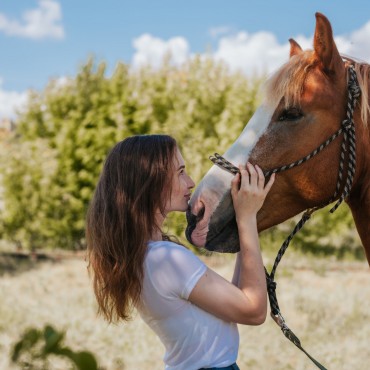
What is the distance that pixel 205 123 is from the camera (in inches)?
390

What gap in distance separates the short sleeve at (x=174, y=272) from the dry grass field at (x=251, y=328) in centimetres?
166

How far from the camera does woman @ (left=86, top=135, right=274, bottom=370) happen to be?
1541 millimetres

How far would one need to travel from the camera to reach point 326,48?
1.86 meters

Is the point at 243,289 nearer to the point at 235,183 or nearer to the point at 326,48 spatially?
the point at 235,183

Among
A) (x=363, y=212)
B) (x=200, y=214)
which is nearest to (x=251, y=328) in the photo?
(x=363, y=212)

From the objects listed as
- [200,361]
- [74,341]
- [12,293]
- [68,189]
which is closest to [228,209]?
[200,361]

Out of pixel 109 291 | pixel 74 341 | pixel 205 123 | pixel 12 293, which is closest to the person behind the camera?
pixel 109 291

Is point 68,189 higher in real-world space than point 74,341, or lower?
higher

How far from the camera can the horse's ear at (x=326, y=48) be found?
5.93 feet

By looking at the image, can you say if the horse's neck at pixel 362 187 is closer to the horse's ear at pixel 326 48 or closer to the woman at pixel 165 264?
the horse's ear at pixel 326 48

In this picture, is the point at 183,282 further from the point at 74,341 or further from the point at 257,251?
the point at 74,341

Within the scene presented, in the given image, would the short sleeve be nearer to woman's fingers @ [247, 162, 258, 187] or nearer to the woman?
the woman

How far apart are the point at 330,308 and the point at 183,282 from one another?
4720 mm

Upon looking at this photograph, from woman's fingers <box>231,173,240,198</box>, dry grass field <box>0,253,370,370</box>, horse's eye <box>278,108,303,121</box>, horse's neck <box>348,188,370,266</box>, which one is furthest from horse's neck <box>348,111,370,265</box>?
dry grass field <box>0,253,370,370</box>
